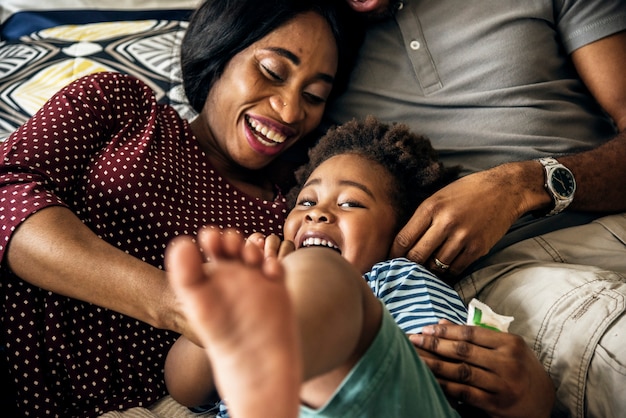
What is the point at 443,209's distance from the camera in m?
1.06

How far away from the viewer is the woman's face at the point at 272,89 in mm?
1299

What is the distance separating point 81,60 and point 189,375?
1.09m

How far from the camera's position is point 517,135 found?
135 cm

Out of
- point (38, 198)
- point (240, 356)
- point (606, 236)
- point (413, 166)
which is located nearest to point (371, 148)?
point (413, 166)

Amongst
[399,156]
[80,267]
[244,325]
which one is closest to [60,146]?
[80,267]

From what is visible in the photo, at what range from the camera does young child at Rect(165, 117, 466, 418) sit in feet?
1.49

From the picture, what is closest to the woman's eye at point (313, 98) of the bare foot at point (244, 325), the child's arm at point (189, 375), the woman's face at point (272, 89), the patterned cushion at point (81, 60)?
the woman's face at point (272, 89)

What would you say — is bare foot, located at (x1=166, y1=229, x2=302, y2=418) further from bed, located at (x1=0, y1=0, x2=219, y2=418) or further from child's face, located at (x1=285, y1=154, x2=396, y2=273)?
bed, located at (x1=0, y1=0, x2=219, y2=418)

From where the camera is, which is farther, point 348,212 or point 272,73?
point 272,73

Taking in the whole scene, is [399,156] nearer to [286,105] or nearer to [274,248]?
[286,105]

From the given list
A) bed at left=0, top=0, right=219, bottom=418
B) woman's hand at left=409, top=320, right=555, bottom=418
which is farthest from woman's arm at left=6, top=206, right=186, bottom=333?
bed at left=0, top=0, right=219, bottom=418

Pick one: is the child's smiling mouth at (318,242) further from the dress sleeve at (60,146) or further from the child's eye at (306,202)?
the dress sleeve at (60,146)

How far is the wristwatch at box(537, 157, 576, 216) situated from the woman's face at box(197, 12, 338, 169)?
0.54m

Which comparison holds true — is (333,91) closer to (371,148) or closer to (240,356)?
(371,148)
